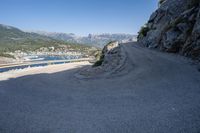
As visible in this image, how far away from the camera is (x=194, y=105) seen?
783 cm

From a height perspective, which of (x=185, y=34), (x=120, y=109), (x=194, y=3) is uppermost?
(x=194, y=3)

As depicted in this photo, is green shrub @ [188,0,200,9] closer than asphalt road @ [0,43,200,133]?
No

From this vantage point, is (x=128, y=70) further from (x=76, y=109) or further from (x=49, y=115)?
(x=49, y=115)

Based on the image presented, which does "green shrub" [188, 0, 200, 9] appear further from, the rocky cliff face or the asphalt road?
the asphalt road

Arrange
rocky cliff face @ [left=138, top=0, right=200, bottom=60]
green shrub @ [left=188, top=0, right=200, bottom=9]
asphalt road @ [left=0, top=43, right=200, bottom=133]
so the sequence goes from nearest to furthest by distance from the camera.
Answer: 1. asphalt road @ [left=0, top=43, right=200, bottom=133]
2. rocky cliff face @ [left=138, top=0, right=200, bottom=60]
3. green shrub @ [left=188, top=0, right=200, bottom=9]

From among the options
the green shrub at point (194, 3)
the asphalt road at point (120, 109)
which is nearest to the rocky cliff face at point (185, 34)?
the green shrub at point (194, 3)

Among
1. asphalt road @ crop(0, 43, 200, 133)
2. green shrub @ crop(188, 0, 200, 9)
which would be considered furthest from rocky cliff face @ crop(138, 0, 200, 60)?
asphalt road @ crop(0, 43, 200, 133)

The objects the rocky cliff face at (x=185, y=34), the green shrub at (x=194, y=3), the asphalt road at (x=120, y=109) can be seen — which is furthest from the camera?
the green shrub at (x=194, y=3)

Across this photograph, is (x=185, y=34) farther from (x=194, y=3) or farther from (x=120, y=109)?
(x=120, y=109)

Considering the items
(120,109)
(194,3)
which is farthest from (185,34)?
(120,109)

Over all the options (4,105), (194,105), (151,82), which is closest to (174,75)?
(151,82)

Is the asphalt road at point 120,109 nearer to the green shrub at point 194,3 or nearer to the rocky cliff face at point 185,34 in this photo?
the rocky cliff face at point 185,34

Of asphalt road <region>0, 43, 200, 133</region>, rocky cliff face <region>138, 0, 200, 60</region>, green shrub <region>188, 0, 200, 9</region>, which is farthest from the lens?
green shrub <region>188, 0, 200, 9</region>

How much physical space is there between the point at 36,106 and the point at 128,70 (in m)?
9.73
